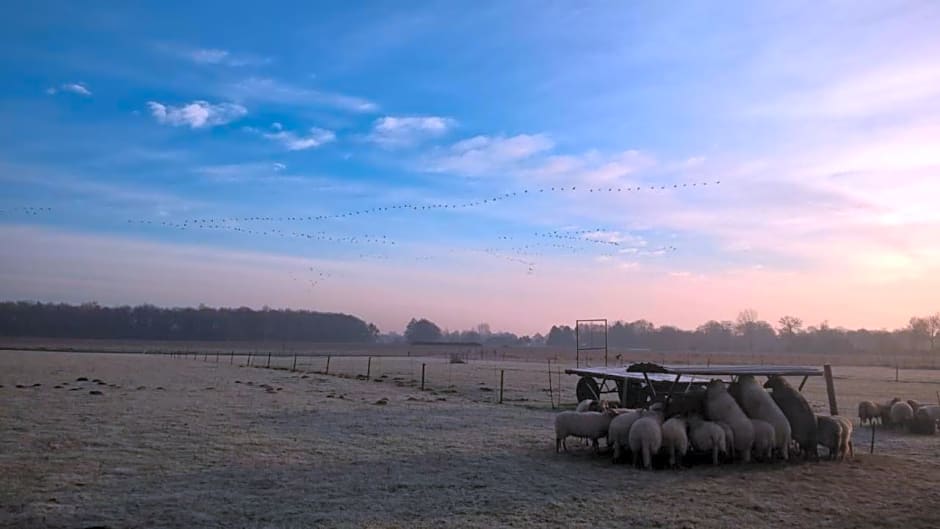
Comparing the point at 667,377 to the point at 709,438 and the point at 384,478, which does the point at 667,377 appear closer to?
the point at 709,438

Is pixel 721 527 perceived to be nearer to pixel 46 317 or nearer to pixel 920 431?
pixel 920 431

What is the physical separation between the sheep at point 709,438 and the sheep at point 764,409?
3.95 ft

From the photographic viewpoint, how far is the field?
34.4 ft

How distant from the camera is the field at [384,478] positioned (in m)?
10.5

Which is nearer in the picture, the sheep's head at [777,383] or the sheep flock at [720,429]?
the sheep flock at [720,429]

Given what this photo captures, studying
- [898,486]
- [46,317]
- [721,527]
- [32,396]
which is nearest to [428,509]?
[721,527]

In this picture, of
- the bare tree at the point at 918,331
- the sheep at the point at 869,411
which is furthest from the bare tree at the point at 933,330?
the sheep at the point at 869,411

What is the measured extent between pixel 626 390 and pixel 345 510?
13898 millimetres

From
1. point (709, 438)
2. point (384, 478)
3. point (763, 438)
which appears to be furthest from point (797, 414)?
point (384, 478)

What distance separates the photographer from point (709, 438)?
49.6ft

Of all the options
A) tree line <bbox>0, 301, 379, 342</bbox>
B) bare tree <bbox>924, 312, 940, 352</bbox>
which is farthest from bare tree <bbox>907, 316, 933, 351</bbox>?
tree line <bbox>0, 301, 379, 342</bbox>

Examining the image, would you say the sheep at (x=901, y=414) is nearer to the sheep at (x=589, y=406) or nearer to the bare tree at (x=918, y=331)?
the sheep at (x=589, y=406)

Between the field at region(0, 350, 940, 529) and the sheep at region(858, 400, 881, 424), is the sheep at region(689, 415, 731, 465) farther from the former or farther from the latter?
the sheep at region(858, 400, 881, 424)

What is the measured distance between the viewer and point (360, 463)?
14.7 metres
